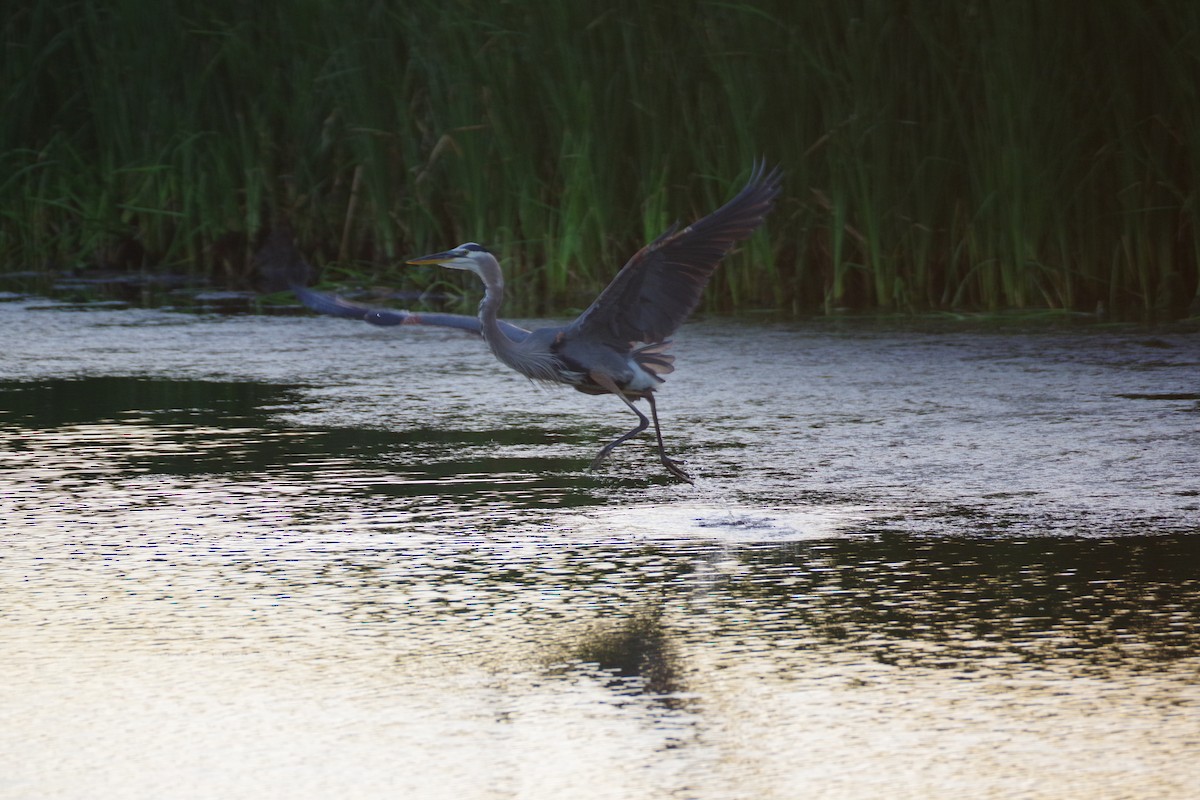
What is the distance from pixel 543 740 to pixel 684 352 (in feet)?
15.6

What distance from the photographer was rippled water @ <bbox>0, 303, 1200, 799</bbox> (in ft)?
8.93

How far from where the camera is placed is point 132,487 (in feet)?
16.1

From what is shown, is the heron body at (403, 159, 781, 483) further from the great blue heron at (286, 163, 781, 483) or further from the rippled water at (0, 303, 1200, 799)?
the rippled water at (0, 303, 1200, 799)

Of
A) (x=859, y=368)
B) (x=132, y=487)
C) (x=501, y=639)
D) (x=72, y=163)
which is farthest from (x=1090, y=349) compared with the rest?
(x=72, y=163)

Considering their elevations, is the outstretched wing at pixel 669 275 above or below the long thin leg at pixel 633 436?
above

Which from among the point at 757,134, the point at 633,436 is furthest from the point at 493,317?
the point at 757,134

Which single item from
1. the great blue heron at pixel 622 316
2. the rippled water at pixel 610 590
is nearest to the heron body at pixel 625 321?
the great blue heron at pixel 622 316

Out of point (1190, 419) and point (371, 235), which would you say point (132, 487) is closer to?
point (1190, 419)

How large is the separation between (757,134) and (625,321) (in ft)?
10.2

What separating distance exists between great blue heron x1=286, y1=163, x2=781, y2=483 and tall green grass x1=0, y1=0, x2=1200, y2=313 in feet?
9.21

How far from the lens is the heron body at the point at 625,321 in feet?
17.0

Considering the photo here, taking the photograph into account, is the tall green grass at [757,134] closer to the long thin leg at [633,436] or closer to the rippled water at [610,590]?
the rippled water at [610,590]

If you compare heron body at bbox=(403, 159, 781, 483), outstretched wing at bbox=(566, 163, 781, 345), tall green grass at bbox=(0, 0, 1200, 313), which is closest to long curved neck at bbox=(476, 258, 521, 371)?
heron body at bbox=(403, 159, 781, 483)

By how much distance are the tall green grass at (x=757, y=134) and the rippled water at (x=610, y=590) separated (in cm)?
155
